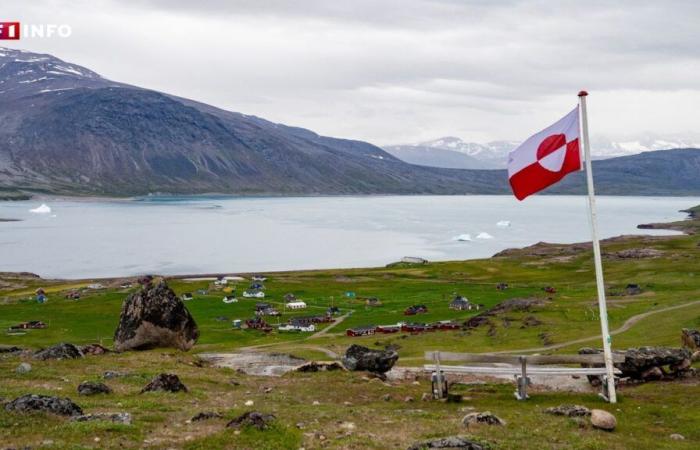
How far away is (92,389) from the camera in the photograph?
2395 cm

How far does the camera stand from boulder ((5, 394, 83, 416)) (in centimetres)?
1880

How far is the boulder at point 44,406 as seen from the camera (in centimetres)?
1880

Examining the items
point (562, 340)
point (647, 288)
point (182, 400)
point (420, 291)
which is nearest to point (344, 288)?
point (420, 291)

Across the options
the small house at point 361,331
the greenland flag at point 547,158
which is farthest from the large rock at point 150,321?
the small house at point 361,331

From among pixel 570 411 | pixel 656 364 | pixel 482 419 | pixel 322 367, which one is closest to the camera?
pixel 482 419

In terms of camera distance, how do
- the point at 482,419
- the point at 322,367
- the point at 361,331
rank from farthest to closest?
the point at 361,331 < the point at 322,367 < the point at 482,419

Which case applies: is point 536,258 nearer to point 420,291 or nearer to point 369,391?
point 420,291

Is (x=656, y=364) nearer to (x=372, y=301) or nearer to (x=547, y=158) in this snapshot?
(x=547, y=158)

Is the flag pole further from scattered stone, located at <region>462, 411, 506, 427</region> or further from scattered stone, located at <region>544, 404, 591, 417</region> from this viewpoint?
scattered stone, located at <region>462, 411, 506, 427</region>

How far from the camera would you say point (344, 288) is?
126m

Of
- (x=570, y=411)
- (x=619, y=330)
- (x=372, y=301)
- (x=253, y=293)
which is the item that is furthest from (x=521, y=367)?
(x=253, y=293)

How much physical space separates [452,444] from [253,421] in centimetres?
Result: 544

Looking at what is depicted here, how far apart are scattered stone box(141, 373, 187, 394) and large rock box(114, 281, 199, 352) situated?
15.4 meters

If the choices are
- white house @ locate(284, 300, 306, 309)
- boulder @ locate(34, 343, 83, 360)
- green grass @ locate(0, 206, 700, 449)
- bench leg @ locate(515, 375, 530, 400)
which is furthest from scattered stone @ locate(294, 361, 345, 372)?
white house @ locate(284, 300, 306, 309)
